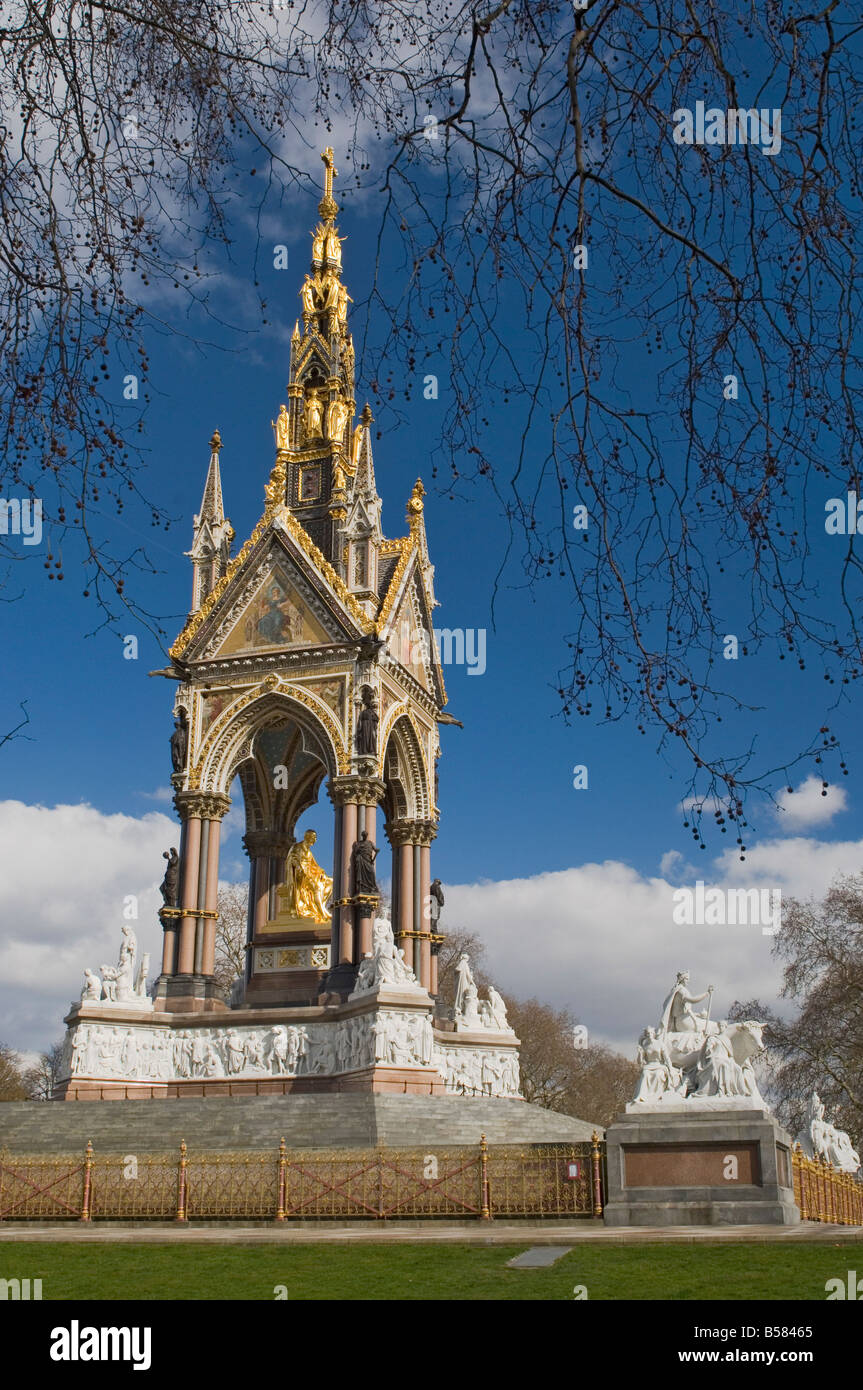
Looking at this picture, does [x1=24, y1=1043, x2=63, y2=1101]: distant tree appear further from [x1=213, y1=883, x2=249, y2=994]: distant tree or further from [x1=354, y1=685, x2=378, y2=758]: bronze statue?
[x1=354, y1=685, x2=378, y2=758]: bronze statue

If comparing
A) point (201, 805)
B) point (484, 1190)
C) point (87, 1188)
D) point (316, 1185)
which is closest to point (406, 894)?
point (201, 805)

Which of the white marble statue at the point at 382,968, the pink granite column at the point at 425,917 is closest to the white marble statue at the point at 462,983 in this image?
the pink granite column at the point at 425,917

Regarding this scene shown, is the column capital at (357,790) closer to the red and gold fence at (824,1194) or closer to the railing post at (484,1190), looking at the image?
the red and gold fence at (824,1194)

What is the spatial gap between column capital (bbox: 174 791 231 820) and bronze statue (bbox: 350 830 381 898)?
3.82 m

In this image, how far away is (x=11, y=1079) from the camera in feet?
206

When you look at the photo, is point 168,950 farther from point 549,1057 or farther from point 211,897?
point 549,1057

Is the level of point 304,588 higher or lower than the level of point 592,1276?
higher

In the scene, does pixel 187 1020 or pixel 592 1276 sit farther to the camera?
pixel 187 1020

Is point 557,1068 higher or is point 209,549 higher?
point 209,549

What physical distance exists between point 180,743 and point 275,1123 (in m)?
12.0
